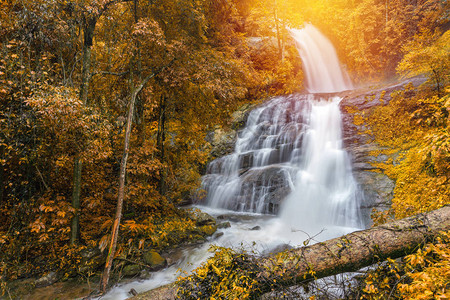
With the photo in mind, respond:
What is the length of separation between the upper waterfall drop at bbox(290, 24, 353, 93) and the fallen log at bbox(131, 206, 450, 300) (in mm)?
18921

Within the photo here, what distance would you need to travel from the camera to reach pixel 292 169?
1013cm

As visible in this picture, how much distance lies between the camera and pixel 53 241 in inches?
204

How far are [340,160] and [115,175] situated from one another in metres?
8.62

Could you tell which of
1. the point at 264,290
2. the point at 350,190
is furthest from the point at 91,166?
the point at 350,190

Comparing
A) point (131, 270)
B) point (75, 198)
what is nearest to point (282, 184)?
point (131, 270)

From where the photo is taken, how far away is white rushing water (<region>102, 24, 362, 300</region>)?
6938 mm

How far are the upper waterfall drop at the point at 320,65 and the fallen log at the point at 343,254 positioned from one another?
18.9 meters

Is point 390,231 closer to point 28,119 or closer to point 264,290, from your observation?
point 264,290

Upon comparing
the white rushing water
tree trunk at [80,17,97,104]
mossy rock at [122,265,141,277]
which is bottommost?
mossy rock at [122,265,141,277]

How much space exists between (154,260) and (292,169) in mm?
6925

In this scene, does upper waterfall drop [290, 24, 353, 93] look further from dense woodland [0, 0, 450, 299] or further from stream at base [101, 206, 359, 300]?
stream at base [101, 206, 359, 300]

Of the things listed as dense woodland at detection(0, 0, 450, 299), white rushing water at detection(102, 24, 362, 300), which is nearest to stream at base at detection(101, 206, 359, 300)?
white rushing water at detection(102, 24, 362, 300)

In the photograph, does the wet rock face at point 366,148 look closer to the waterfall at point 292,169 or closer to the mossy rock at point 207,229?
the waterfall at point 292,169

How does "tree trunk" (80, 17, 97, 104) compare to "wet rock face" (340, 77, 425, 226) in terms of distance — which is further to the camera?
"wet rock face" (340, 77, 425, 226)
